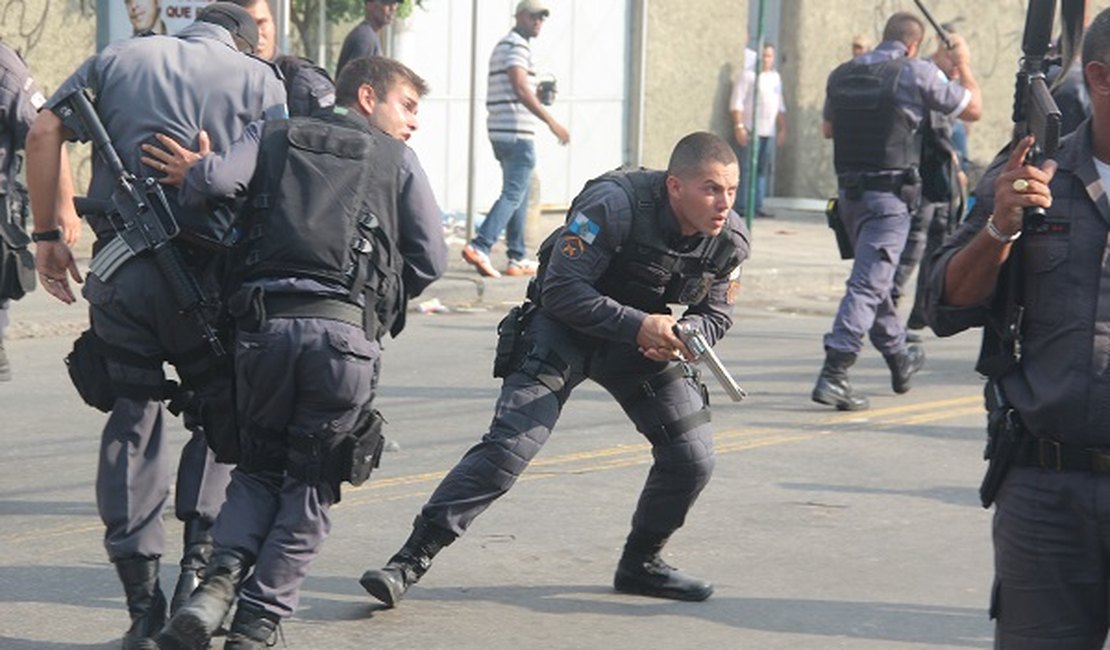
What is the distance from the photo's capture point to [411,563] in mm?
6148

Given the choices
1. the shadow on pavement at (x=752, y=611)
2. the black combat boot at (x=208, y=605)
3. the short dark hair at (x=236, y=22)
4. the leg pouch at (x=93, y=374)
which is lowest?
the shadow on pavement at (x=752, y=611)

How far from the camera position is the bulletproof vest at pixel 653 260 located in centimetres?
614

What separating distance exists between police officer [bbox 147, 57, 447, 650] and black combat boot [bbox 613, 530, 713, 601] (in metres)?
1.32

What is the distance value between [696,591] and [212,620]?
187 cm

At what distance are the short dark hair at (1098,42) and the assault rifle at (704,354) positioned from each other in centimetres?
195

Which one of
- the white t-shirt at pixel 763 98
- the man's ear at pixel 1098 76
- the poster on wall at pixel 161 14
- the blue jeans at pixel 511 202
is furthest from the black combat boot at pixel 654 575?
the white t-shirt at pixel 763 98

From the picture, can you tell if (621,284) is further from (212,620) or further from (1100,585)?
(1100,585)

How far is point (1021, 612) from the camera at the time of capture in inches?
159

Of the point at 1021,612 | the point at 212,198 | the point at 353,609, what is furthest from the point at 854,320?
the point at 1021,612

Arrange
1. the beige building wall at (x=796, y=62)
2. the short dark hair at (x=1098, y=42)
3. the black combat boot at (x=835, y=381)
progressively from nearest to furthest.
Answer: the short dark hair at (x=1098, y=42) < the black combat boot at (x=835, y=381) < the beige building wall at (x=796, y=62)

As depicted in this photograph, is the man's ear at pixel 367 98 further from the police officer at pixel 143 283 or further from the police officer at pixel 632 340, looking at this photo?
the police officer at pixel 632 340

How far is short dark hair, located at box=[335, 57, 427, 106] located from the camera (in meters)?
5.65

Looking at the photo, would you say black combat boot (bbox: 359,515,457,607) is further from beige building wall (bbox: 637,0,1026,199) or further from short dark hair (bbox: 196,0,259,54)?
beige building wall (bbox: 637,0,1026,199)

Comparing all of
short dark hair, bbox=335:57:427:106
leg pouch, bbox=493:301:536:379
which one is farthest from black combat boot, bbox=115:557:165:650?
short dark hair, bbox=335:57:427:106
